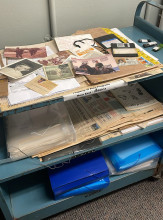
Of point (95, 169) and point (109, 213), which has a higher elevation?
point (95, 169)

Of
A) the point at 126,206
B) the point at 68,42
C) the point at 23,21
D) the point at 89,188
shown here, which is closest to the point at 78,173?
the point at 89,188

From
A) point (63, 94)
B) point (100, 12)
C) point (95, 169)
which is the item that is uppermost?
point (100, 12)

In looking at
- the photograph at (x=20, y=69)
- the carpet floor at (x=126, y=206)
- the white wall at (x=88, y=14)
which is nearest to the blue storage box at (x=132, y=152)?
the carpet floor at (x=126, y=206)

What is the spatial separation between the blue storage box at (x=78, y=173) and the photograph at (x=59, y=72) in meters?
0.46

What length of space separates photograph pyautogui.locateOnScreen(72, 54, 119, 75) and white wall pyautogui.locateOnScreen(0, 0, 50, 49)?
0.55 meters

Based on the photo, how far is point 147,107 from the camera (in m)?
1.09

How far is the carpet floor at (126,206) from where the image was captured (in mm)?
1145

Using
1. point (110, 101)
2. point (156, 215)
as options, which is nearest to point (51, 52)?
point (110, 101)

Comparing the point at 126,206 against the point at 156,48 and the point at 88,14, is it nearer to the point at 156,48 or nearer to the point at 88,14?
the point at 156,48

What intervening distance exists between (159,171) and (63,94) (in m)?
0.83

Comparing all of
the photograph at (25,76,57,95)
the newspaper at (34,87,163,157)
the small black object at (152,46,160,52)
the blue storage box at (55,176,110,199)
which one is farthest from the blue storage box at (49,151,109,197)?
the small black object at (152,46,160,52)

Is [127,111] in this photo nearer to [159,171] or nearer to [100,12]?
[159,171]

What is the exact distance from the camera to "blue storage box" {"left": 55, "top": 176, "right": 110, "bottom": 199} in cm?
101

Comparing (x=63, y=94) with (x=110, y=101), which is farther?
(x=110, y=101)
